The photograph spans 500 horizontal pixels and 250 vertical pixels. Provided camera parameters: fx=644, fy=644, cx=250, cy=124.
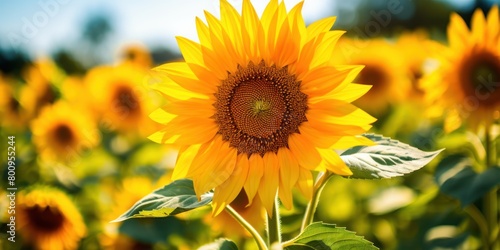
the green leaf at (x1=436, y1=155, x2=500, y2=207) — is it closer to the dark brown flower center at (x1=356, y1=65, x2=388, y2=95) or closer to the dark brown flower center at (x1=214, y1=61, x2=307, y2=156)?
the dark brown flower center at (x1=214, y1=61, x2=307, y2=156)

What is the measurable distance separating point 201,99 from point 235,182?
0.78ft

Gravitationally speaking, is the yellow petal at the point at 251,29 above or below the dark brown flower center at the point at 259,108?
above

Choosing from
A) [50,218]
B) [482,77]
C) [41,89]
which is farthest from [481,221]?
[41,89]

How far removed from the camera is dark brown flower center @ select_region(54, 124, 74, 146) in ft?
14.0

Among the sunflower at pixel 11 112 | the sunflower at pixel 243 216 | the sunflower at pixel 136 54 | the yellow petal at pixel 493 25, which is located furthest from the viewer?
the sunflower at pixel 136 54

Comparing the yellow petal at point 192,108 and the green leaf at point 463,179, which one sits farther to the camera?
the green leaf at point 463,179

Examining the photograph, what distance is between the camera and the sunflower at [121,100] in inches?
176

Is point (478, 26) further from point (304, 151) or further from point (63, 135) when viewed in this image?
point (63, 135)

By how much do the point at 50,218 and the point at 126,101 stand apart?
1.34 meters

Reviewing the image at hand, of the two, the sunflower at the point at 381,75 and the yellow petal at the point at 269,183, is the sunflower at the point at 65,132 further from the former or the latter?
the yellow petal at the point at 269,183

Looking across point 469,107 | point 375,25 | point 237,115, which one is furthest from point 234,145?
point 469,107

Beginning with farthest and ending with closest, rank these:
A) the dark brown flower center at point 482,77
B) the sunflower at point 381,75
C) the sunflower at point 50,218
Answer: the sunflower at point 381,75
the sunflower at point 50,218
the dark brown flower center at point 482,77

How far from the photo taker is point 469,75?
2699mm

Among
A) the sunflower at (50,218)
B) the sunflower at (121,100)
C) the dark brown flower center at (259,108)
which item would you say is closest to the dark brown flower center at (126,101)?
the sunflower at (121,100)
